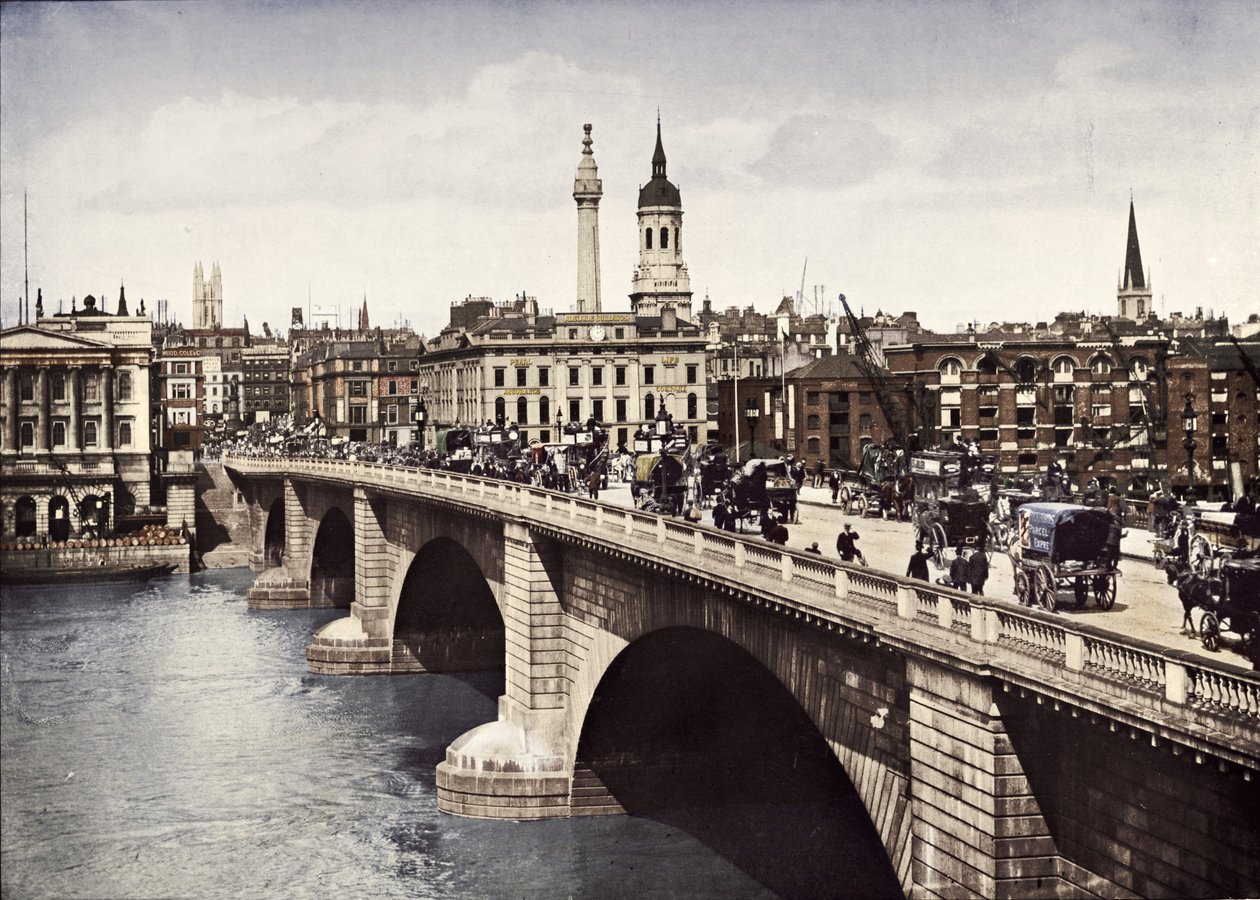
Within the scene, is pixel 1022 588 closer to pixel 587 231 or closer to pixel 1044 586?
pixel 1044 586

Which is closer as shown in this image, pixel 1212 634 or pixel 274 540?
pixel 1212 634

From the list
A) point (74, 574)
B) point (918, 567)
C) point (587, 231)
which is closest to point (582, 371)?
point (587, 231)

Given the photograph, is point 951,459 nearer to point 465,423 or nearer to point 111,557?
point 111,557

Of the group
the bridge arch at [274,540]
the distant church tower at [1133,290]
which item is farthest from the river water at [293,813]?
the distant church tower at [1133,290]

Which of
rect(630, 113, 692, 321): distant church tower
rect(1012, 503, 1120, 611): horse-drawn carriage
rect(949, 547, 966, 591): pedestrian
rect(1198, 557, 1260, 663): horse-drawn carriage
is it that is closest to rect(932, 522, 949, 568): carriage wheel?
rect(1012, 503, 1120, 611): horse-drawn carriage

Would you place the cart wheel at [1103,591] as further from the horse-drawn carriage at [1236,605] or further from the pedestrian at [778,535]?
the pedestrian at [778,535]

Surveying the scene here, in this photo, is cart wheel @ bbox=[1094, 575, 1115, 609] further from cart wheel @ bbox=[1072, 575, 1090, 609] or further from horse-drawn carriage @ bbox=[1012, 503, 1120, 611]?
cart wheel @ bbox=[1072, 575, 1090, 609]

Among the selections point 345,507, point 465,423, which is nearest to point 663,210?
point 465,423
